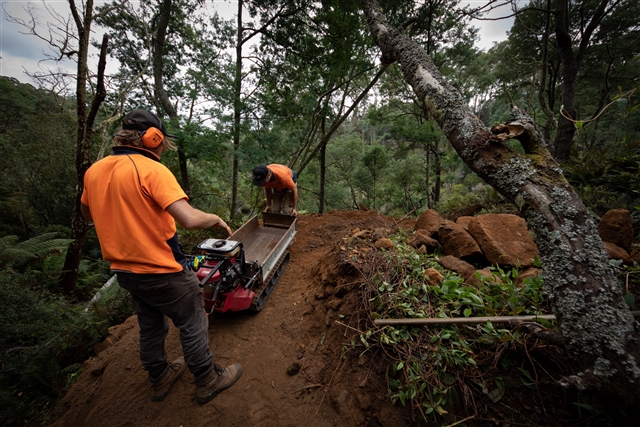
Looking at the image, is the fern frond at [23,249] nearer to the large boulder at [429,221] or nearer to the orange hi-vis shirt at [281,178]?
the orange hi-vis shirt at [281,178]

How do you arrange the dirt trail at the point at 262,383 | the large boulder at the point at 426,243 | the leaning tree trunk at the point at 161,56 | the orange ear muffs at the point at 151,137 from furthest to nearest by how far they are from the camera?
the leaning tree trunk at the point at 161,56 < the large boulder at the point at 426,243 < the dirt trail at the point at 262,383 < the orange ear muffs at the point at 151,137

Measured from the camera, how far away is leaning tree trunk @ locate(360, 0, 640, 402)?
3.45 feet

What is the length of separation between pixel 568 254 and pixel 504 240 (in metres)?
1.60

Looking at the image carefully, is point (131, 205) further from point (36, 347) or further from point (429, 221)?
point (429, 221)

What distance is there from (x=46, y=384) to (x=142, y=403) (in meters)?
1.27

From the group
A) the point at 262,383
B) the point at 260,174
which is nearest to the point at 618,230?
the point at 262,383

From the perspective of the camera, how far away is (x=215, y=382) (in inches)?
83.0

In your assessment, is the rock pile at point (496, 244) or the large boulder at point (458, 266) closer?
the rock pile at point (496, 244)

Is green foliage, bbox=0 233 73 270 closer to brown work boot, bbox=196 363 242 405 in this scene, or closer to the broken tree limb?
brown work boot, bbox=196 363 242 405

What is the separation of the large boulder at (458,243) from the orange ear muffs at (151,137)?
10.7ft

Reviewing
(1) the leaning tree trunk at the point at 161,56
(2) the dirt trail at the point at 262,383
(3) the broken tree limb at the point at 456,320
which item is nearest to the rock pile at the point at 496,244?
(3) the broken tree limb at the point at 456,320

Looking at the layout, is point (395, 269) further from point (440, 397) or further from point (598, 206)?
point (598, 206)

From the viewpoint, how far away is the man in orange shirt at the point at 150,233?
5.30ft

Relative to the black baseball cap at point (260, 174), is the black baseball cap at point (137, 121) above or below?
above
